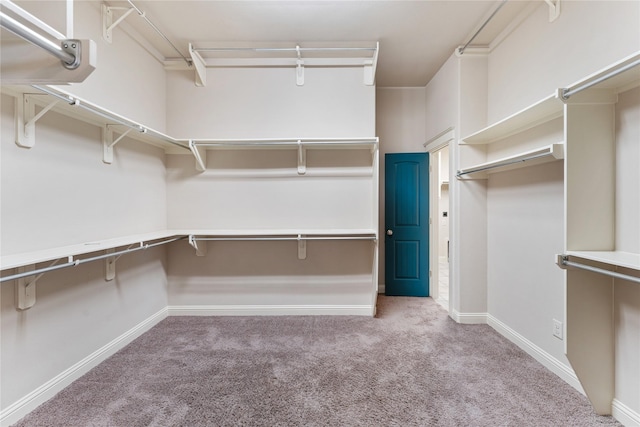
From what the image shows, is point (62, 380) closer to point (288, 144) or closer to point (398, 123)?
point (288, 144)

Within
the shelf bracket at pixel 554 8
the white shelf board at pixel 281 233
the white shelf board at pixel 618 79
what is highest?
the shelf bracket at pixel 554 8

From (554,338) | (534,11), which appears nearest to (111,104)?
(534,11)

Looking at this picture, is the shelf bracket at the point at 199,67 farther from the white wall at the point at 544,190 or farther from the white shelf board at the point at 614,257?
the white shelf board at the point at 614,257

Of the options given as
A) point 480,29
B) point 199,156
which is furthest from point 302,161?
point 480,29

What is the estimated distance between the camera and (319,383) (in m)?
1.76

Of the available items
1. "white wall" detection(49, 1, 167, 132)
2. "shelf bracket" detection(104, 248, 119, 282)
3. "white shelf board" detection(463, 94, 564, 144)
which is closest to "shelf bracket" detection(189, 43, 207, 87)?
"white wall" detection(49, 1, 167, 132)

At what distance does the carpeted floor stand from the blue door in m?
0.97

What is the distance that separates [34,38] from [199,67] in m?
2.28

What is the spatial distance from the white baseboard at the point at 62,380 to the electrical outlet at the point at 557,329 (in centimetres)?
335

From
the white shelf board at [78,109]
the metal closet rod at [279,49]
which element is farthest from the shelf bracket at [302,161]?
the white shelf board at [78,109]

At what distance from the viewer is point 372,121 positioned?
2.80 m

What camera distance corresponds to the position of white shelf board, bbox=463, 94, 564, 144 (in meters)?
1.64

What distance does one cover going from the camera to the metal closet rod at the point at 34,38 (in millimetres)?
678

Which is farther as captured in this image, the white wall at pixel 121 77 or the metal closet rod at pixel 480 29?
the metal closet rod at pixel 480 29
